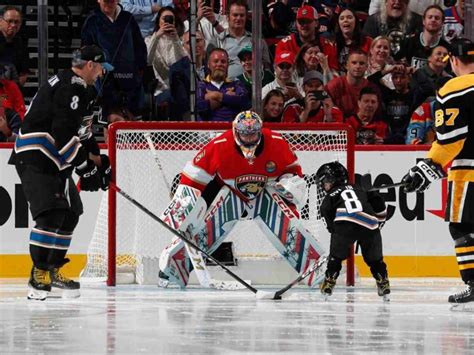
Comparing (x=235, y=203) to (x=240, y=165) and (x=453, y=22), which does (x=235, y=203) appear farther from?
(x=453, y=22)

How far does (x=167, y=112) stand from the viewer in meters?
10.3

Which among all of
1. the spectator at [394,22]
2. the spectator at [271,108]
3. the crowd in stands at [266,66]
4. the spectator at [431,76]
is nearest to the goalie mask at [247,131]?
the crowd in stands at [266,66]

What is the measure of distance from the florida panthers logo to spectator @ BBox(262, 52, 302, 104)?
1.73 m

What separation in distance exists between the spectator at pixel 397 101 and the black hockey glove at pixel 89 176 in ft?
9.89

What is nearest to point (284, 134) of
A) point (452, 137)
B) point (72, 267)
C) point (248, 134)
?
point (248, 134)

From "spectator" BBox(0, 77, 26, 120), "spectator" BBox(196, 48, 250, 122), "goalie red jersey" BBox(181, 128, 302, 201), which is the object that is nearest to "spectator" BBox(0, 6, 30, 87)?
"spectator" BBox(0, 77, 26, 120)

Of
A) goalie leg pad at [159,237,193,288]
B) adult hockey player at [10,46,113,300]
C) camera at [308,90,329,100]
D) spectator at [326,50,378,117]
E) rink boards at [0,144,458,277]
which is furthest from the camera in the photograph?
spectator at [326,50,378,117]

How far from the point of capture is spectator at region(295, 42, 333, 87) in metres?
10.9

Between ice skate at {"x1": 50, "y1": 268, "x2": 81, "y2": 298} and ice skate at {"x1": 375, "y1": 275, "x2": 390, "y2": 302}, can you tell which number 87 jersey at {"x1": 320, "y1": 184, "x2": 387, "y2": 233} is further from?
ice skate at {"x1": 50, "y1": 268, "x2": 81, "y2": 298}

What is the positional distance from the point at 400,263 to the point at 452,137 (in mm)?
3003

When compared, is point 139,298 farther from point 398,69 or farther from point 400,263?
point 398,69

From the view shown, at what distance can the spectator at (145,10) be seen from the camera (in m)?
10.8

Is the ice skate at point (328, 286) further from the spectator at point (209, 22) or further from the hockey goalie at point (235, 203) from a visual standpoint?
the spectator at point (209, 22)

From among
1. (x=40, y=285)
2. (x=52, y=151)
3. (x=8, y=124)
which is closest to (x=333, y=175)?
(x=52, y=151)
